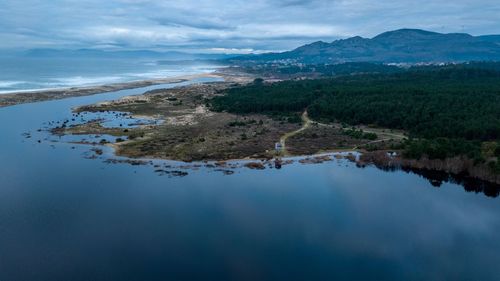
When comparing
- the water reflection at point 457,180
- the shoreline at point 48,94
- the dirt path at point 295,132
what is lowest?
the water reflection at point 457,180

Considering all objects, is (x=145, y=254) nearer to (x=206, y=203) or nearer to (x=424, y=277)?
(x=206, y=203)

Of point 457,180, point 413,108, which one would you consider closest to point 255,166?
point 457,180

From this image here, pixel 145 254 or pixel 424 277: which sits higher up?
pixel 145 254

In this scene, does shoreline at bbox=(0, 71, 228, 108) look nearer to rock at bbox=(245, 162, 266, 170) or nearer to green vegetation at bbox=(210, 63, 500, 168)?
green vegetation at bbox=(210, 63, 500, 168)

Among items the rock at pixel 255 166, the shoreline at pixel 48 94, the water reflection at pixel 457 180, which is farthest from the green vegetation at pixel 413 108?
the shoreline at pixel 48 94

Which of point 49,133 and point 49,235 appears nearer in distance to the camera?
point 49,235

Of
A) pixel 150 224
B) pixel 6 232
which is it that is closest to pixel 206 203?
pixel 150 224

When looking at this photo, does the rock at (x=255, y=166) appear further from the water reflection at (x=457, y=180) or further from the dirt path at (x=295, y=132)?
the water reflection at (x=457, y=180)

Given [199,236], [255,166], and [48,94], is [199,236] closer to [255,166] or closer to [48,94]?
[255,166]

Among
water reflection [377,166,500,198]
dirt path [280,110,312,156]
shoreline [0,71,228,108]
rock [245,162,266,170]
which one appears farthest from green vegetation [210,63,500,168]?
shoreline [0,71,228,108]
